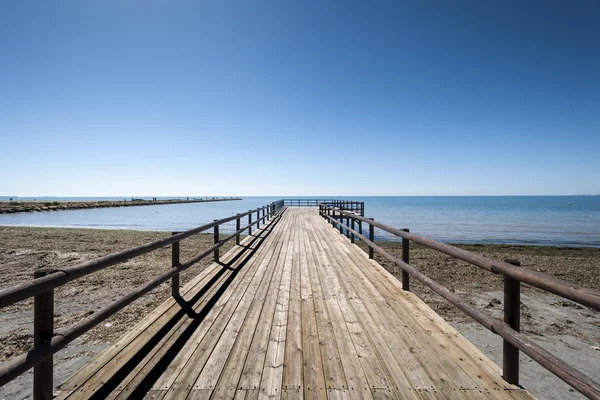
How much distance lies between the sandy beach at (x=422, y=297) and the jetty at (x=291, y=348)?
2.16 metres

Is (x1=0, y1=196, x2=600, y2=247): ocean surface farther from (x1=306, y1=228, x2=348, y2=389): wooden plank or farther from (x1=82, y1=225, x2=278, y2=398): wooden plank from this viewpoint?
(x1=82, y1=225, x2=278, y2=398): wooden plank

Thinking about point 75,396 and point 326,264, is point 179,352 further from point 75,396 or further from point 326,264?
point 326,264

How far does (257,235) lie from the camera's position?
11.7 meters

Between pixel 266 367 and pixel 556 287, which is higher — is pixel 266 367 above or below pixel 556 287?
below

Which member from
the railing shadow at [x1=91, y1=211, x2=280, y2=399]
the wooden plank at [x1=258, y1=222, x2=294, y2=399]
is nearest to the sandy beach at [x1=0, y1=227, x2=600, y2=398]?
the railing shadow at [x1=91, y1=211, x2=280, y2=399]

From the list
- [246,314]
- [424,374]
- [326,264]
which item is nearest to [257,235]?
[326,264]

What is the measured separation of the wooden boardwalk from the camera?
244 centimetres

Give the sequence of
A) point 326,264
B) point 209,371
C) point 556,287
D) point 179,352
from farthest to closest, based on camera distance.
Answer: point 326,264 < point 179,352 < point 209,371 < point 556,287

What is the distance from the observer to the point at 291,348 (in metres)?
3.09

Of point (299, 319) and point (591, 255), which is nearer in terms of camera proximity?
point (299, 319)

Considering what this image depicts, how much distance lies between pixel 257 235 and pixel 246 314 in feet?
25.4

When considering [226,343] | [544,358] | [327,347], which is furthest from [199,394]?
[544,358]

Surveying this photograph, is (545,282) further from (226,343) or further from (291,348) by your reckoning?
(226,343)

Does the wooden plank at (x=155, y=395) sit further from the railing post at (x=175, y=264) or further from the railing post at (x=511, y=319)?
the railing post at (x=511, y=319)
